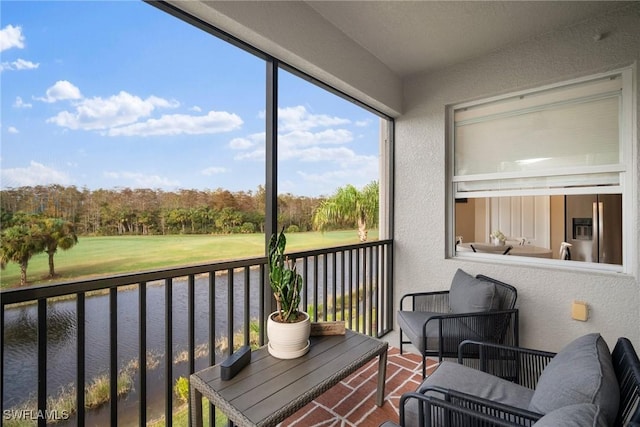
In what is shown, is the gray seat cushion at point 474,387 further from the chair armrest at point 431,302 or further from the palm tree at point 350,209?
the palm tree at point 350,209


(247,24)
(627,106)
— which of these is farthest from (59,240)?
(627,106)

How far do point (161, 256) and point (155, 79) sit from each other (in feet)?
3.16

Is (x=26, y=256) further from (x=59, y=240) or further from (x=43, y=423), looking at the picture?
(x=43, y=423)

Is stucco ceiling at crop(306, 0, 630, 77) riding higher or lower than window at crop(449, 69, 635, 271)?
higher

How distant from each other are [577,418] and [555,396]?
34 centimetres

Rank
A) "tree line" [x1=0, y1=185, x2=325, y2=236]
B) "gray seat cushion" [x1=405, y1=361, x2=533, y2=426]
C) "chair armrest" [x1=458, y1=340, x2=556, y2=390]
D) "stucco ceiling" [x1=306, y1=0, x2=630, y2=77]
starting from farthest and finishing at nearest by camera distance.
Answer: "stucco ceiling" [x1=306, y1=0, x2=630, y2=77]
"chair armrest" [x1=458, y1=340, x2=556, y2=390]
"gray seat cushion" [x1=405, y1=361, x2=533, y2=426]
"tree line" [x1=0, y1=185, x2=325, y2=236]

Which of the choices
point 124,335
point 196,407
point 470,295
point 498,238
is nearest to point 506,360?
point 470,295

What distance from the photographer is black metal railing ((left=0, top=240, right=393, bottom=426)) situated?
1191 millimetres

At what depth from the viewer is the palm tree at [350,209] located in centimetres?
267

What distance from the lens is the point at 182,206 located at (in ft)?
5.41

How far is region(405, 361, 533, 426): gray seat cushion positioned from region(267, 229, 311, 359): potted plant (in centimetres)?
64

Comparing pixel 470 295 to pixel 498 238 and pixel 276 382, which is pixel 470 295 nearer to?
pixel 498 238

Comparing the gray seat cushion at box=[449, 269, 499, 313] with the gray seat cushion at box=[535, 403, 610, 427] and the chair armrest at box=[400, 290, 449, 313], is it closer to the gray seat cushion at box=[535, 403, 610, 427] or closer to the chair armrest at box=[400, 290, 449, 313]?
the chair armrest at box=[400, 290, 449, 313]

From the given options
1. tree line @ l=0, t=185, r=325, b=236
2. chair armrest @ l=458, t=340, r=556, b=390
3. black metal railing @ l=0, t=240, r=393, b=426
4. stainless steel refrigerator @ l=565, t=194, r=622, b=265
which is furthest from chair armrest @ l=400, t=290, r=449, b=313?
tree line @ l=0, t=185, r=325, b=236
